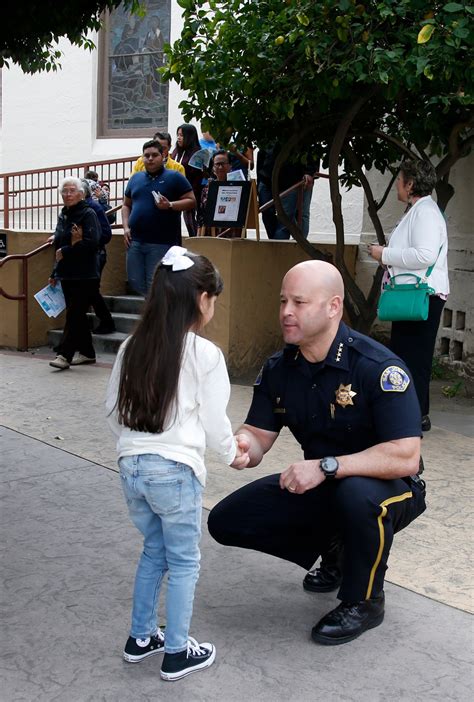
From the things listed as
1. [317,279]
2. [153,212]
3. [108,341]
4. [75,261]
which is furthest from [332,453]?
[108,341]

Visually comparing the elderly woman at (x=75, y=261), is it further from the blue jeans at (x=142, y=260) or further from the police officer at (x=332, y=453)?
the police officer at (x=332, y=453)

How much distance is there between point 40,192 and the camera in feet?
54.1

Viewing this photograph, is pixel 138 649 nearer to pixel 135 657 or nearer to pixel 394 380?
pixel 135 657

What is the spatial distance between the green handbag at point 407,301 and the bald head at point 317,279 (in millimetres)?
2533

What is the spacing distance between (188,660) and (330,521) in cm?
79

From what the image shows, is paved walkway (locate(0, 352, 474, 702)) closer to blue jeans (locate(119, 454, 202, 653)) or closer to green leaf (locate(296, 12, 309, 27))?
blue jeans (locate(119, 454, 202, 653))

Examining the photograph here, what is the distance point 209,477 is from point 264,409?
6.11ft

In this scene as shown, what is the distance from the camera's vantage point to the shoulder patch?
3.54m

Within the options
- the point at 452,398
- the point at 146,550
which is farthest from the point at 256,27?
the point at 146,550

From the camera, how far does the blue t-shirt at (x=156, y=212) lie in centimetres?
906

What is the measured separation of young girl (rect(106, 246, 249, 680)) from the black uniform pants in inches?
19.8

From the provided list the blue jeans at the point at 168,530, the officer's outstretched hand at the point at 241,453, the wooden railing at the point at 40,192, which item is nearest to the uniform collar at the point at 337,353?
the officer's outstretched hand at the point at 241,453

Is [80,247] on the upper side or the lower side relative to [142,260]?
upper

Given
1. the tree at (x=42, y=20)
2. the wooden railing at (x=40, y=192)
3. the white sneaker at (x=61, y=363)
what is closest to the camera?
the tree at (x=42, y=20)
